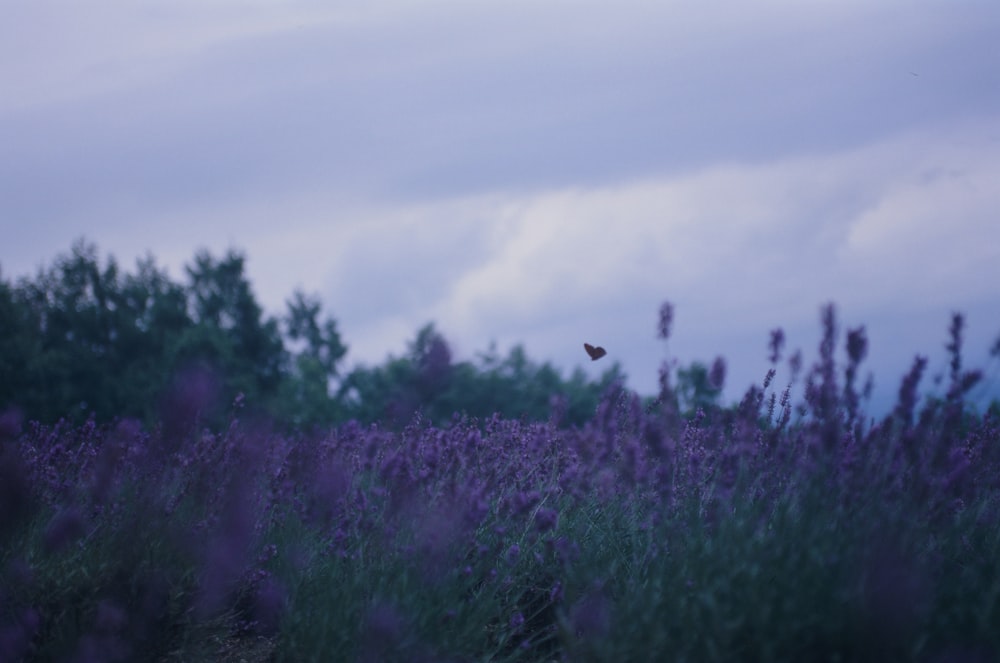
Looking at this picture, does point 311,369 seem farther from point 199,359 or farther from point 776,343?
point 776,343

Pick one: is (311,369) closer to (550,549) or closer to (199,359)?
(199,359)

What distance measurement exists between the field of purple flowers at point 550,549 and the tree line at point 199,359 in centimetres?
2071

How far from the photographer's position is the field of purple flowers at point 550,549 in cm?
262

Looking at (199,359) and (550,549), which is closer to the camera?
(550,549)

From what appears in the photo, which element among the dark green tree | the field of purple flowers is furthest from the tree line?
the field of purple flowers

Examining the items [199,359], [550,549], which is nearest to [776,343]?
[550,549]

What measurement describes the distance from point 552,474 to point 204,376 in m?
1.79

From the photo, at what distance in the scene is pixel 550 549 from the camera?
3676 mm

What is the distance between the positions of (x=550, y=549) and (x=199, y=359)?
23037mm

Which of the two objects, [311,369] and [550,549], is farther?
[311,369]

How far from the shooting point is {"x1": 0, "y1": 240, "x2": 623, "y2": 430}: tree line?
89.0 feet

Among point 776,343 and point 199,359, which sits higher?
point 199,359

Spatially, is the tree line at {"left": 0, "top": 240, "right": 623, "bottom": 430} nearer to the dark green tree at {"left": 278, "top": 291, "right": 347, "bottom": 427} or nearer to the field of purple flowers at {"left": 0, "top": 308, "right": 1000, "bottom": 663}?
the dark green tree at {"left": 278, "top": 291, "right": 347, "bottom": 427}

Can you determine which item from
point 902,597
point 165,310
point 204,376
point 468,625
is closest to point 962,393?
point 902,597
